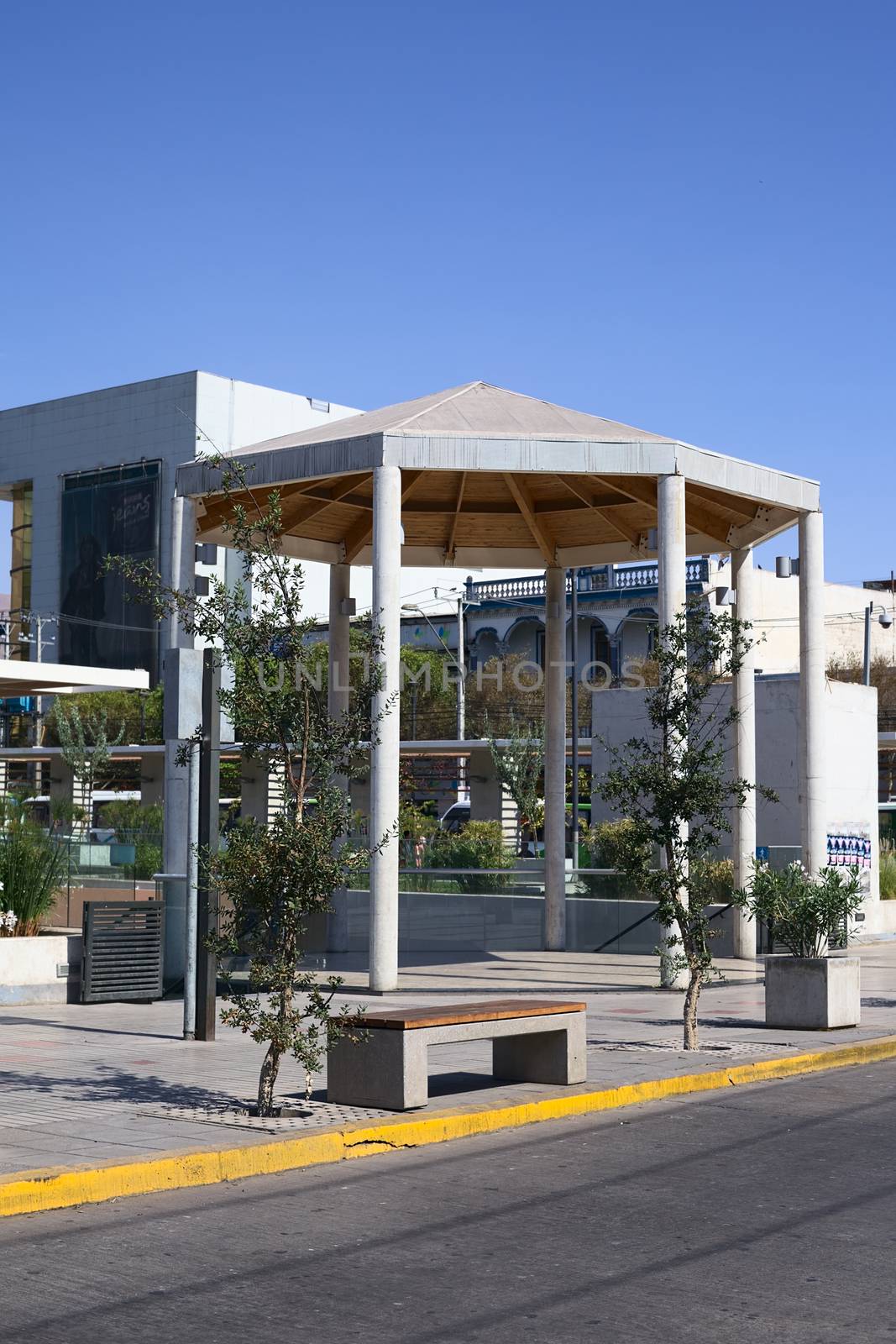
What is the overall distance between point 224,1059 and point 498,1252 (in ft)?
21.0

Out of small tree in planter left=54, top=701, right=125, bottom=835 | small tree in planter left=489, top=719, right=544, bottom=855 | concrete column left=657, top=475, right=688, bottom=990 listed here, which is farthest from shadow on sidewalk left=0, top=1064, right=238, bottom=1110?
small tree in planter left=54, top=701, right=125, bottom=835

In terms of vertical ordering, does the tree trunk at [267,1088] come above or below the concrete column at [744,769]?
below

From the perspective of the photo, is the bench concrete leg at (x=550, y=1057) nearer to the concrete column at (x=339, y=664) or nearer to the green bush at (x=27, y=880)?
the green bush at (x=27, y=880)

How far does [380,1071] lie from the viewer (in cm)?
1104

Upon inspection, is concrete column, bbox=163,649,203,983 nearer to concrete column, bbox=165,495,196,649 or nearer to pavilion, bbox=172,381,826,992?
pavilion, bbox=172,381,826,992

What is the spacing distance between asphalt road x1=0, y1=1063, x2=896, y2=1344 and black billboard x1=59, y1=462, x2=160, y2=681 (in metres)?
78.5

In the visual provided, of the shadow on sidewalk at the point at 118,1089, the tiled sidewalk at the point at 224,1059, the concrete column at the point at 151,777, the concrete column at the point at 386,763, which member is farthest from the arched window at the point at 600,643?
the shadow on sidewalk at the point at 118,1089

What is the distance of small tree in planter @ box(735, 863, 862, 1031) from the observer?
16031 mm

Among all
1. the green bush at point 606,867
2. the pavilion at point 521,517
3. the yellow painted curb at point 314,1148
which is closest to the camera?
the yellow painted curb at point 314,1148

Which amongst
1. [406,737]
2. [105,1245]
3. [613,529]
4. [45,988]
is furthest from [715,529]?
[406,737]

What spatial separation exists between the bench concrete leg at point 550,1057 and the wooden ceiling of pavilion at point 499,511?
11377 millimetres

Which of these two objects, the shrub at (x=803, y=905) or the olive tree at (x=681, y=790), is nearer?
the olive tree at (x=681, y=790)

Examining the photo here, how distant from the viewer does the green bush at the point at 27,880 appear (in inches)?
714

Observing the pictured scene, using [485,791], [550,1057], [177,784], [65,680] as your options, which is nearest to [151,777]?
[485,791]
